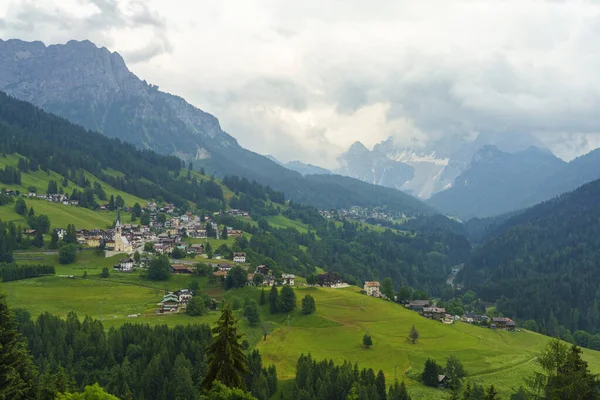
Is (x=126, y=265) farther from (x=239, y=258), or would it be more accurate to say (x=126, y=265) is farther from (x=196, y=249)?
(x=239, y=258)

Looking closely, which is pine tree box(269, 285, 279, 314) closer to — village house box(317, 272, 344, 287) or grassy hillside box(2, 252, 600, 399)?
grassy hillside box(2, 252, 600, 399)

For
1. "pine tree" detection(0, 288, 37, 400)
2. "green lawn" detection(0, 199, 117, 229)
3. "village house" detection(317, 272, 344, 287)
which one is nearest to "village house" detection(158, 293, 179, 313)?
"village house" detection(317, 272, 344, 287)

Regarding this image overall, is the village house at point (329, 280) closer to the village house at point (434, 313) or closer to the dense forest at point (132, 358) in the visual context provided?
the village house at point (434, 313)

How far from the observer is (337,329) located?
105062 millimetres

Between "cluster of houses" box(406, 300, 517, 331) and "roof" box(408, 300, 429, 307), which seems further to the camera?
"roof" box(408, 300, 429, 307)

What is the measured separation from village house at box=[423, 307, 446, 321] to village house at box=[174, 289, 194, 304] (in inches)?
2193

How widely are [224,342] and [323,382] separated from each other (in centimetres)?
3777

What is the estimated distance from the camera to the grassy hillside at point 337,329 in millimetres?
89000

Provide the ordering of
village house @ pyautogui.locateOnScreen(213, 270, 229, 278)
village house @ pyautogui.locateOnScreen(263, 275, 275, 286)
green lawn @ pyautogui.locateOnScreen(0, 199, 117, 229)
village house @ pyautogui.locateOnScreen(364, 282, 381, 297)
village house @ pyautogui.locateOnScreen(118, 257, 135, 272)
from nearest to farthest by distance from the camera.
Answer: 1. village house @ pyautogui.locateOnScreen(213, 270, 229, 278)
2. village house @ pyautogui.locateOnScreen(263, 275, 275, 286)
3. village house @ pyautogui.locateOnScreen(118, 257, 135, 272)
4. village house @ pyautogui.locateOnScreen(364, 282, 381, 297)
5. green lawn @ pyautogui.locateOnScreen(0, 199, 117, 229)

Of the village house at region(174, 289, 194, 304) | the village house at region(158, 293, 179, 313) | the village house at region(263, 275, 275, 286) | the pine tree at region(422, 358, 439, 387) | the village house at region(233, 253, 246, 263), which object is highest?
the village house at region(233, 253, 246, 263)

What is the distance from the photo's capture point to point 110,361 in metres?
78.7

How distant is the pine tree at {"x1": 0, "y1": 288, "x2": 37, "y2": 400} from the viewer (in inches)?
1369

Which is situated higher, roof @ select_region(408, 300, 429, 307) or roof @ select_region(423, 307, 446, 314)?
roof @ select_region(408, 300, 429, 307)

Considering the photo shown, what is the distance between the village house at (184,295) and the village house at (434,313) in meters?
55.7
